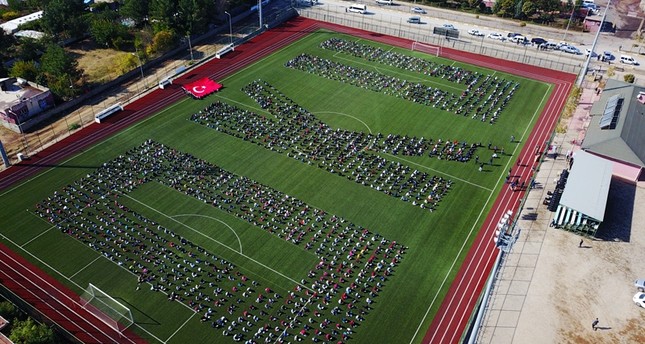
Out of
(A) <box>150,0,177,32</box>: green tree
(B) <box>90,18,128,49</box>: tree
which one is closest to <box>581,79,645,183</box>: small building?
(A) <box>150,0,177,32</box>: green tree

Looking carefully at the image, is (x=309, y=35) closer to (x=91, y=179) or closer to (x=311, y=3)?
(x=311, y=3)

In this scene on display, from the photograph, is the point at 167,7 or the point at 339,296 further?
the point at 167,7

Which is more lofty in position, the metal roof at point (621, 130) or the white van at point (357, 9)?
the white van at point (357, 9)

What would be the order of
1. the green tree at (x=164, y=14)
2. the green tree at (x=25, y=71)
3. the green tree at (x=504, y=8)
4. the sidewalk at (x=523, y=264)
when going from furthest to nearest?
the green tree at (x=504, y=8) → the green tree at (x=164, y=14) → the green tree at (x=25, y=71) → the sidewalk at (x=523, y=264)

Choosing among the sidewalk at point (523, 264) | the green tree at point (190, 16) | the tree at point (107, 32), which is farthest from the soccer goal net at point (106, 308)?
the green tree at point (190, 16)

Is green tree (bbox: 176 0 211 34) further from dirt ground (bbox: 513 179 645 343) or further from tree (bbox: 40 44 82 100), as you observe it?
dirt ground (bbox: 513 179 645 343)

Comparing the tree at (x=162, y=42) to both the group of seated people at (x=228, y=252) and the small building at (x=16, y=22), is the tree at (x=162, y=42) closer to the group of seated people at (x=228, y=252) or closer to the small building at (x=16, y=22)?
the small building at (x=16, y=22)

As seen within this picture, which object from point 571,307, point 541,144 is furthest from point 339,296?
point 541,144
